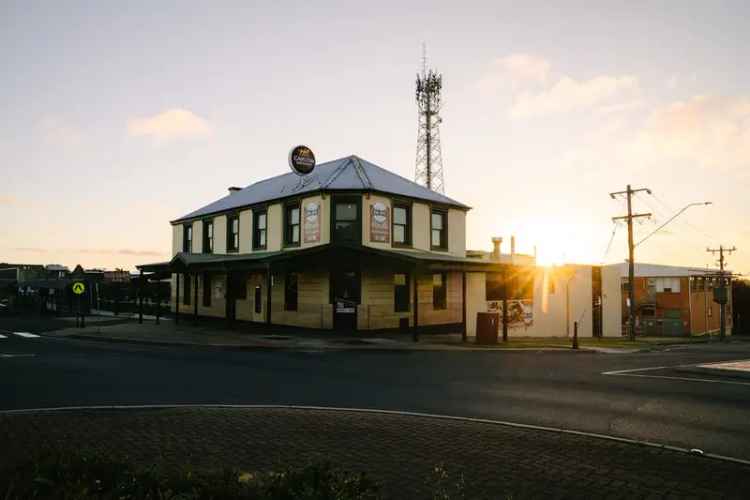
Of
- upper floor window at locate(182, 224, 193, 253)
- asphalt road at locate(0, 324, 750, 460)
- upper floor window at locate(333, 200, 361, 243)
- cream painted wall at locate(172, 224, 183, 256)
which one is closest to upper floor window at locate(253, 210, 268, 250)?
upper floor window at locate(333, 200, 361, 243)

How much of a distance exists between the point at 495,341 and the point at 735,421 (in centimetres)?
1341

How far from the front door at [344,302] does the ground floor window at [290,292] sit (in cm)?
261

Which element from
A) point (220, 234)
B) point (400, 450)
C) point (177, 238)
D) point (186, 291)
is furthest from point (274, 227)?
point (400, 450)

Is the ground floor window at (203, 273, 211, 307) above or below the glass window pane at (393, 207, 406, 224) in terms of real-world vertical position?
below

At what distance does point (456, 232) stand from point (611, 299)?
12.8 metres

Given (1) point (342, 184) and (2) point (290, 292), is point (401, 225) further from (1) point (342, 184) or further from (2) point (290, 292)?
(2) point (290, 292)

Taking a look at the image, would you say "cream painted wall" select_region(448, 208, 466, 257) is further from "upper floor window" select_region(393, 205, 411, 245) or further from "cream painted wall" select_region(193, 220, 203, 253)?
"cream painted wall" select_region(193, 220, 203, 253)

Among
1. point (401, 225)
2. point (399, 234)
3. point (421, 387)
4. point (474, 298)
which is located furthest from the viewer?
point (474, 298)

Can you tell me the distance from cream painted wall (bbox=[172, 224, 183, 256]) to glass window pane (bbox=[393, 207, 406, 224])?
18.8 metres

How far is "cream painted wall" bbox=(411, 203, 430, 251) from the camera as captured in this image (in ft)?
86.0

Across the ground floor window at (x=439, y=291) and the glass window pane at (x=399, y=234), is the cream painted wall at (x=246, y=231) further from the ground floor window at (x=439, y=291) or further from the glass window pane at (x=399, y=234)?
the ground floor window at (x=439, y=291)

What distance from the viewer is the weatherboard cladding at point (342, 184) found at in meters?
24.8

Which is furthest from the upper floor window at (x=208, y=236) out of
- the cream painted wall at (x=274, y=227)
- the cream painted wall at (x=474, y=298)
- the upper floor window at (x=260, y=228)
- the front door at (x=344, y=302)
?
the cream painted wall at (x=474, y=298)

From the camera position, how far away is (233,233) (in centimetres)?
3108
